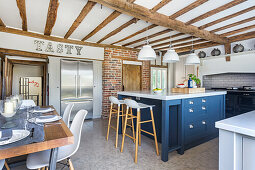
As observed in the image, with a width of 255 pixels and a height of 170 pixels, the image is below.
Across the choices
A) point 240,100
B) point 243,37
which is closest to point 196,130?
point 240,100

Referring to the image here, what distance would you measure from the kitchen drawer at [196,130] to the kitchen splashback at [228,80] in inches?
110

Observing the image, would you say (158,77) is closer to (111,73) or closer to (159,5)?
(111,73)

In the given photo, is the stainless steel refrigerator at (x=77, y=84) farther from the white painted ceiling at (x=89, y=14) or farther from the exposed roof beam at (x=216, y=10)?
the exposed roof beam at (x=216, y=10)

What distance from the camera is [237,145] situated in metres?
1.04

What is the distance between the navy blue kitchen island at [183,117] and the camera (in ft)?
7.54

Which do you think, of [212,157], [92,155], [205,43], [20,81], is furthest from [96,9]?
[20,81]

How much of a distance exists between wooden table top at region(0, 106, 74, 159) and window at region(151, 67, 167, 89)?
5.55m

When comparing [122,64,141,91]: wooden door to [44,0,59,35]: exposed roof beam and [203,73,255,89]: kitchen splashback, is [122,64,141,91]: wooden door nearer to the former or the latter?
[203,73,255,89]: kitchen splashback

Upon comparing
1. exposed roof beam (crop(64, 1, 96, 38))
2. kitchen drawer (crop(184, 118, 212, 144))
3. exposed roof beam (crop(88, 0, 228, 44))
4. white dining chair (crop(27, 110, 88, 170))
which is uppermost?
exposed roof beam (crop(64, 1, 96, 38))

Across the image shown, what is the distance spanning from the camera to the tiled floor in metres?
2.14

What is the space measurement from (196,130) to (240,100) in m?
2.54

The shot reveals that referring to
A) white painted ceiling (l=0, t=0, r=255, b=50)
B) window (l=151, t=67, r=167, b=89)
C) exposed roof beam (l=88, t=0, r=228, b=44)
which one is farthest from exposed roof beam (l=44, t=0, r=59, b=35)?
window (l=151, t=67, r=167, b=89)

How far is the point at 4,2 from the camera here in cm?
270

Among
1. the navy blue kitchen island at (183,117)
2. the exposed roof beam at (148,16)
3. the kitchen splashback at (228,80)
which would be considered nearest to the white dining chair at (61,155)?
the navy blue kitchen island at (183,117)
